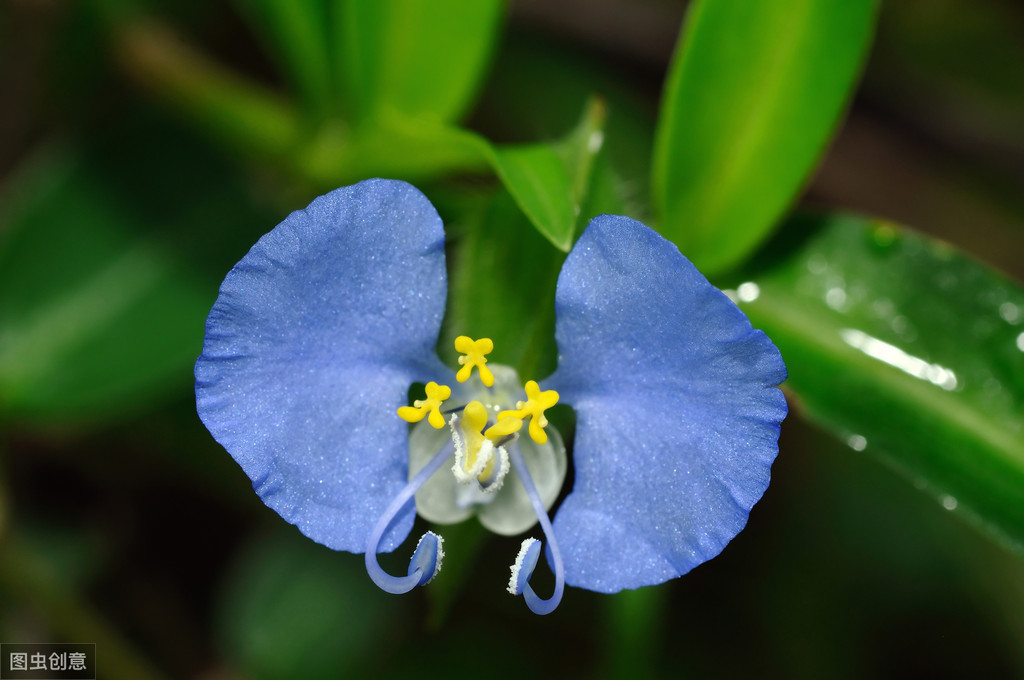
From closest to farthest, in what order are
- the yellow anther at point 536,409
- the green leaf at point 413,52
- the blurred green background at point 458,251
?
the yellow anther at point 536,409 → the blurred green background at point 458,251 → the green leaf at point 413,52

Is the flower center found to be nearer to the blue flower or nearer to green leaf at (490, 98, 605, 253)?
the blue flower

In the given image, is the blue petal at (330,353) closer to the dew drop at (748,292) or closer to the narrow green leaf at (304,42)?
the dew drop at (748,292)

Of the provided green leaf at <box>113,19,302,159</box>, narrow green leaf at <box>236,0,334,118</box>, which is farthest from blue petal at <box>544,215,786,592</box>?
green leaf at <box>113,19,302,159</box>

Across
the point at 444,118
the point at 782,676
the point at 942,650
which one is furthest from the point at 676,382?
the point at 942,650

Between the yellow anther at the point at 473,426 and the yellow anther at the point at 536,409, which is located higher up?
the yellow anther at the point at 536,409

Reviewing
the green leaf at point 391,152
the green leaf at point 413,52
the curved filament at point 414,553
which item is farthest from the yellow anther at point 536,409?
the green leaf at point 413,52

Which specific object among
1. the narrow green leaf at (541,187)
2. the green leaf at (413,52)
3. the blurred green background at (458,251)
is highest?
the narrow green leaf at (541,187)
